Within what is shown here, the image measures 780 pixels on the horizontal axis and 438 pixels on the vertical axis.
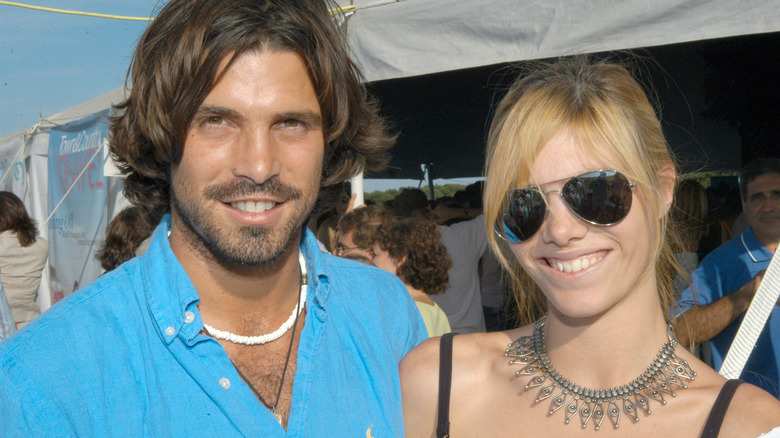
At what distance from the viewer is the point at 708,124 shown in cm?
761

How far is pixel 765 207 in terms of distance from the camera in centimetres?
320

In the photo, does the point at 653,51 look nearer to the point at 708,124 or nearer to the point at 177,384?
the point at 708,124

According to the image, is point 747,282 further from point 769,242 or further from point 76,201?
point 76,201

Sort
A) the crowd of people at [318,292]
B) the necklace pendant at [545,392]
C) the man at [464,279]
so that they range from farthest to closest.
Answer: the man at [464,279], the necklace pendant at [545,392], the crowd of people at [318,292]

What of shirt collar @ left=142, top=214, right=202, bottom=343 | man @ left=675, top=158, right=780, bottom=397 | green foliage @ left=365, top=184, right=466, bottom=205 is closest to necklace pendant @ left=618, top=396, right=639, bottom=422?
shirt collar @ left=142, top=214, right=202, bottom=343

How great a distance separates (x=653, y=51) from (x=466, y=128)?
3402mm

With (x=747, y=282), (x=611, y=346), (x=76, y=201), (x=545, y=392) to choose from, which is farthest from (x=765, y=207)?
(x=76, y=201)

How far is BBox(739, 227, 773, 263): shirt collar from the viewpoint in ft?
10.4

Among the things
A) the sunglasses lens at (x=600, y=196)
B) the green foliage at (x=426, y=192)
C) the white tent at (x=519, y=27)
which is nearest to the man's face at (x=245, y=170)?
the sunglasses lens at (x=600, y=196)

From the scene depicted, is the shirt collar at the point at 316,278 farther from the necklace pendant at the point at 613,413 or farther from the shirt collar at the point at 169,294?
the necklace pendant at the point at 613,413

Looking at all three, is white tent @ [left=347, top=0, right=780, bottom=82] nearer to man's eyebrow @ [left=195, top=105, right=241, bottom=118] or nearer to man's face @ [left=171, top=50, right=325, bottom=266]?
man's face @ [left=171, top=50, right=325, bottom=266]

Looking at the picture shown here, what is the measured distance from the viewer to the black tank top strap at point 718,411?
1371mm

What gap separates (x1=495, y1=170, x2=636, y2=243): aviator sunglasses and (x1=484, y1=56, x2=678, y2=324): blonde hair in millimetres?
40

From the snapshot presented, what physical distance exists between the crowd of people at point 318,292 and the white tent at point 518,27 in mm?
1199
